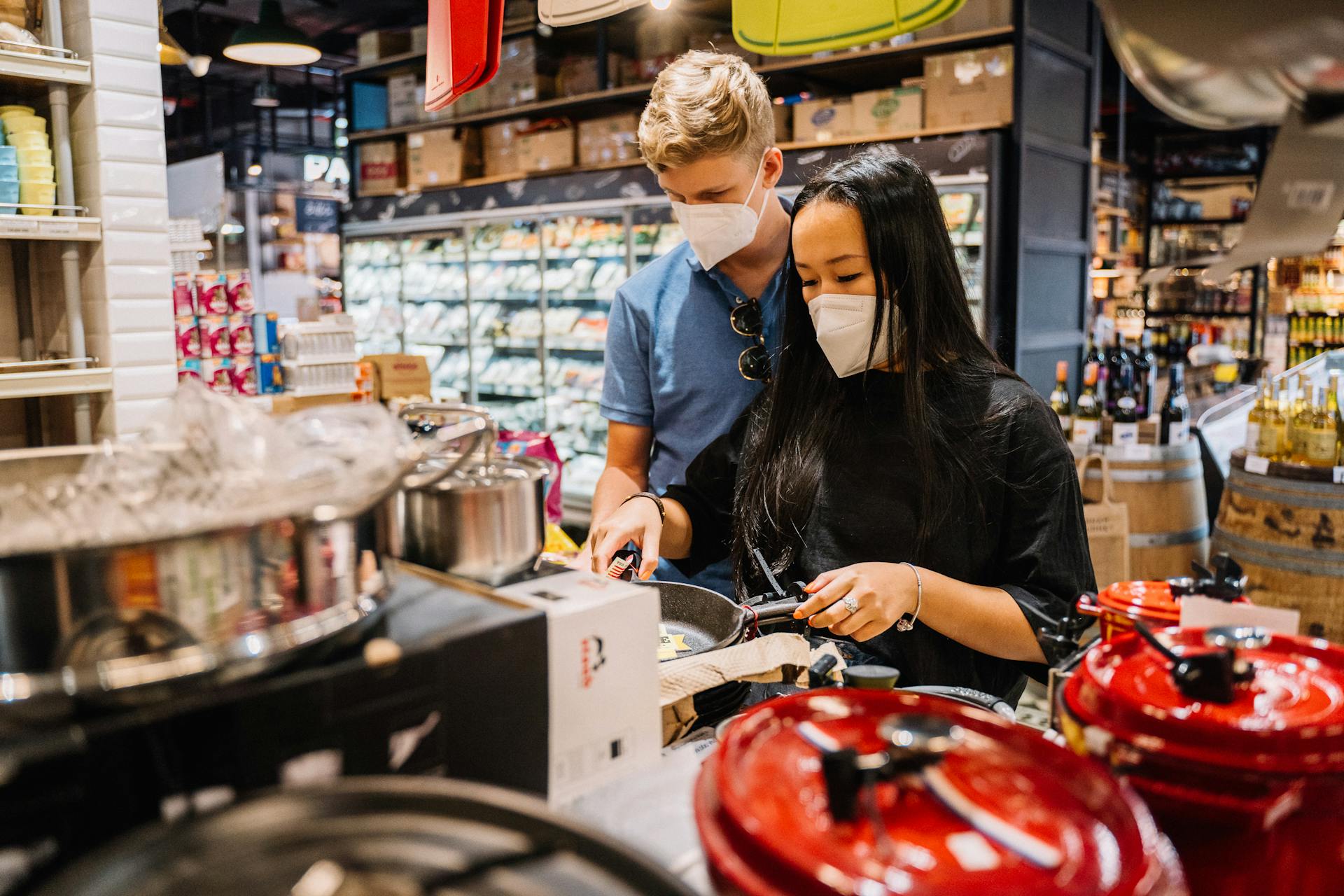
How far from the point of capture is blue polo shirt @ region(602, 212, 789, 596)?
233 centimetres

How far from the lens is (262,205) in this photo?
12.6 m

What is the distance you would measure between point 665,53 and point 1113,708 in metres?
5.66

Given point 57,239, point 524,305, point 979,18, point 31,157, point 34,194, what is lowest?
point 524,305

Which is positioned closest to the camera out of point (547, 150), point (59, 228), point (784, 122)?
point (59, 228)

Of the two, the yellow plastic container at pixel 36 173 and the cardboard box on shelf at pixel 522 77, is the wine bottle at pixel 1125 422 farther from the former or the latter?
the yellow plastic container at pixel 36 173

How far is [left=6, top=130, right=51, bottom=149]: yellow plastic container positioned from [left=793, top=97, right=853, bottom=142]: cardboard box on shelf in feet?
11.2

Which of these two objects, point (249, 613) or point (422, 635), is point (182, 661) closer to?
point (249, 613)

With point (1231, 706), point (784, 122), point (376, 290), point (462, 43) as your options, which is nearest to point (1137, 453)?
point (784, 122)

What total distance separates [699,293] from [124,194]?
2.03 metres

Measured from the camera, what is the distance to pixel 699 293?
7.86ft

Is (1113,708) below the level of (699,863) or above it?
above

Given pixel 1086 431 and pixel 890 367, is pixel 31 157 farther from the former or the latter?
pixel 1086 431

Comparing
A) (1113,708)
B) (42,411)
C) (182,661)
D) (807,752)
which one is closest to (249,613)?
(182,661)

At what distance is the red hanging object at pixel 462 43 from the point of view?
73.0 inches
